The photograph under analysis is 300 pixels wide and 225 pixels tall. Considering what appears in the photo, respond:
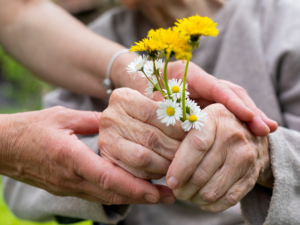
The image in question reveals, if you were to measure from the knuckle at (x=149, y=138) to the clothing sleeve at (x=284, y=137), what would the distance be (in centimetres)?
36

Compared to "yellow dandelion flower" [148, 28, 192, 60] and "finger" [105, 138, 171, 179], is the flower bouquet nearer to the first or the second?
"yellow dandelion flower" [148, 28, 192, 60]

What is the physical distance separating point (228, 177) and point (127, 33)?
0.97 meters

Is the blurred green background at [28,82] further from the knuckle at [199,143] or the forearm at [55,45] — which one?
the knuckle at [199,143]

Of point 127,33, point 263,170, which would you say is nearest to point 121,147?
point 263,170

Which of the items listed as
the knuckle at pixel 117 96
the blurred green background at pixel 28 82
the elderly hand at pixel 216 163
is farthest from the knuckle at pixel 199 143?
the blurred green background at pixel 28 82

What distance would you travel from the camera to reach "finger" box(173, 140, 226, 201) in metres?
0.56

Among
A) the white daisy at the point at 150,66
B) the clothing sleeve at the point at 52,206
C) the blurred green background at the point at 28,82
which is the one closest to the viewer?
the white daisy at the point at 150,66

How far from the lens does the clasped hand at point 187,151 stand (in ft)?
1.79

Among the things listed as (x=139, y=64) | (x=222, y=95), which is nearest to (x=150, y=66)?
(x=139, y=64)

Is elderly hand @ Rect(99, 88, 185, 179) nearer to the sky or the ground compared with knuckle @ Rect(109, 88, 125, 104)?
nearer to the ground

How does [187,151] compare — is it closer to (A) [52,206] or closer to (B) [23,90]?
Result: (A) [52,206]

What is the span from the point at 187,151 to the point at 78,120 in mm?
355

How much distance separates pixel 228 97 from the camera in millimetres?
645

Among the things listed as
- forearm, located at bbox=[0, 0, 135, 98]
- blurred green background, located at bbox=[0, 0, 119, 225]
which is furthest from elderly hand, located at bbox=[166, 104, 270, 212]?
blurred green background, located at bbox=[0, 0, 119, 225]
